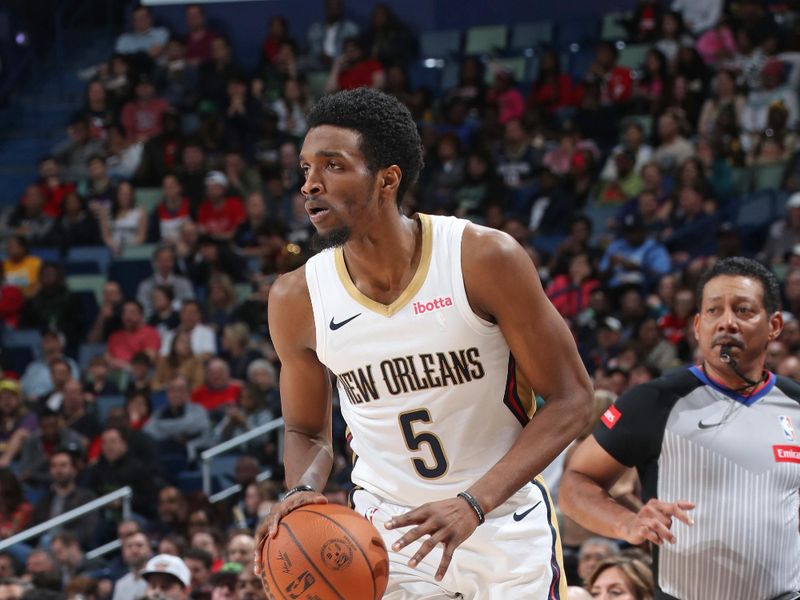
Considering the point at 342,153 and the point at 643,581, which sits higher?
the point at 342,153

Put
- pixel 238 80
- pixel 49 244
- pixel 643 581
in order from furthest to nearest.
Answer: pixel 238 80 → pixel 49 244 → pixel 643 581

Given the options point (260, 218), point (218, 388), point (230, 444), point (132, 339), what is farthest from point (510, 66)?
point (230, 444)

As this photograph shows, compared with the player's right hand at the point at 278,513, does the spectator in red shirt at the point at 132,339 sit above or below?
below

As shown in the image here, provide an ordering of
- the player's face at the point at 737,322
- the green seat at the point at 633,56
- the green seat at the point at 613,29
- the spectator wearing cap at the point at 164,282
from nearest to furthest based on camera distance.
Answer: the player's face at the point at 737,322 → the spectator wearing cap at the point at 164,282 → the green seat at the point at 633,56 → the green seat at the point at 613,29

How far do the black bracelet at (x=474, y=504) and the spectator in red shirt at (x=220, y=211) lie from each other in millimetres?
10474

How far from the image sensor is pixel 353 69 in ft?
49.1

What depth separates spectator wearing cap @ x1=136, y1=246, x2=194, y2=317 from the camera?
13.0 m

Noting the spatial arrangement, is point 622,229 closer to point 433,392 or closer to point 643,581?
point 643,581

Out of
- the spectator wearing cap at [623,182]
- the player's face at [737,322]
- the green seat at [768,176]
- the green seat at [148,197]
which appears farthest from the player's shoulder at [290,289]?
the green seat at [148,197]

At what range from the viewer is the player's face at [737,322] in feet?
13.6

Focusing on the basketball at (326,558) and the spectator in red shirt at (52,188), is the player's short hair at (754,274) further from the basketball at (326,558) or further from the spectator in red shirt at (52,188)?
the spectator in red shirt at (52,188)

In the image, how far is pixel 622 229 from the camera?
1159cm

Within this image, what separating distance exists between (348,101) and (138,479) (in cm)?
723

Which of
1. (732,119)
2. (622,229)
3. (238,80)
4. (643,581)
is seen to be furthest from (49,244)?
(643,581)
